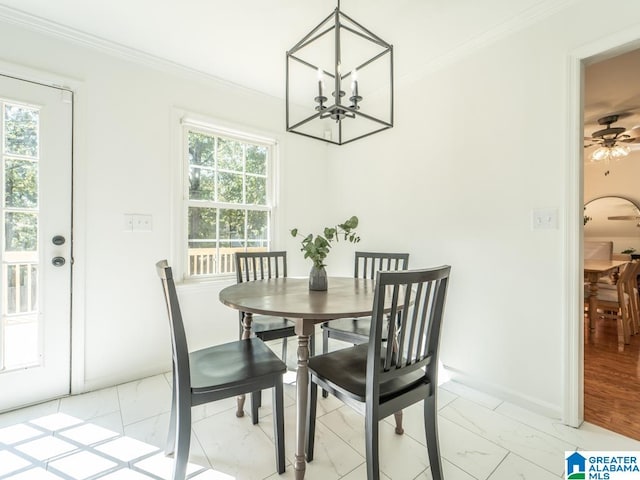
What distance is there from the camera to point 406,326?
47.3 inches

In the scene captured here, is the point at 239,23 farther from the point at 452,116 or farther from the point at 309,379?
the point at 309,379

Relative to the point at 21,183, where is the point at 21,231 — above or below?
below

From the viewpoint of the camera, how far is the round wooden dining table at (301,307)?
4.12 ft

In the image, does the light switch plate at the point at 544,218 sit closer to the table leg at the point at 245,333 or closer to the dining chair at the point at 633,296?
the table leg at the point at 245,333

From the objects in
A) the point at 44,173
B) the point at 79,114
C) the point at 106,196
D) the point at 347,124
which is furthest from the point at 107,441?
the point at 347,124

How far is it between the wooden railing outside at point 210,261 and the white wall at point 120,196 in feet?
0.52

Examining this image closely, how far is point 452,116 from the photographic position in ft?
7.46

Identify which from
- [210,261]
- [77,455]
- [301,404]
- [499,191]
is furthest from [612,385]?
[77,455]

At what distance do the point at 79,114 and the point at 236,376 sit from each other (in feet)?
6.93

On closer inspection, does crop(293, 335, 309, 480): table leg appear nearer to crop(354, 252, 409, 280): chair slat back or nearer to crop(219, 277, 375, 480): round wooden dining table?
crop(219, 277, 375, 480): round wooden dining table

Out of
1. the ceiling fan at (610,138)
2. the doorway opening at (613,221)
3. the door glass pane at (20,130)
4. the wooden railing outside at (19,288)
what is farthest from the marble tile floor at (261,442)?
the ceiling fan at (610,138)

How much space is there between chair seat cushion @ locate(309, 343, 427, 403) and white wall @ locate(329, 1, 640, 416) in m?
1.04

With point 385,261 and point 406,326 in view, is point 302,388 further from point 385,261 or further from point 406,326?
point 385,261

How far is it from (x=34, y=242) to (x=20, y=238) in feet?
0.23
